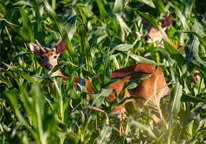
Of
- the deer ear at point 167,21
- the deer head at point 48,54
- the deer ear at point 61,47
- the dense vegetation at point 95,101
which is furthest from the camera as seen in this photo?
the deer ear at point 167,21

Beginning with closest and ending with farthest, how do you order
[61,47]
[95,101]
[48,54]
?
[95,101] → [61,47] → [48,54]

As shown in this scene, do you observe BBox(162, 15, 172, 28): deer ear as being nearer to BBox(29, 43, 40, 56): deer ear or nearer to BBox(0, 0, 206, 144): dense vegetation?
BBox(0, 0, 206, 144): dense vegetation

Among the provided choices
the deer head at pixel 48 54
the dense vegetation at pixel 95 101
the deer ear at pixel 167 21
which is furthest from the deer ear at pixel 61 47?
the deer ear at pixel 167 21

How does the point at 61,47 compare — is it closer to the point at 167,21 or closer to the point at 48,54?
the point at 48,54

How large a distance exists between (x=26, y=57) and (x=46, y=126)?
111 inches

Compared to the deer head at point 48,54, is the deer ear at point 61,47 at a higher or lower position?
higher

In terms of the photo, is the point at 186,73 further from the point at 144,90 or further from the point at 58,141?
the point at 58,141

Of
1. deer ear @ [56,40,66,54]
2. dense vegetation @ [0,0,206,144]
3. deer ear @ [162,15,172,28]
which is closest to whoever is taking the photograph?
dense vegetation @ [0,0,206,144]

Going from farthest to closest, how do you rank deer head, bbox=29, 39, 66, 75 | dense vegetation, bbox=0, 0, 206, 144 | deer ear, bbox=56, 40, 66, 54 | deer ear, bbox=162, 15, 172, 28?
1. deer ear, bbox=162, 15, 172, 28
2. deer head, bbox=29, 39, 66, 75
3. deer ear, bbox=56, 40, 66, 54
4. dense vegetation, bbox=0, 0, 206, 144

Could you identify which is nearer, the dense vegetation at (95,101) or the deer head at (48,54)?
the dense vegetation at (95,101)

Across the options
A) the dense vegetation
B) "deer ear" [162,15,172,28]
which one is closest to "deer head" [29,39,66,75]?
the dense vegetation

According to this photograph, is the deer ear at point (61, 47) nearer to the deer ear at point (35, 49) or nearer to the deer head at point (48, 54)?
the deer head at point (48, 54)

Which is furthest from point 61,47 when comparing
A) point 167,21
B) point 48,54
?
point 167,21

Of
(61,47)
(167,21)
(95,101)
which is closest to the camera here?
(95,101)
